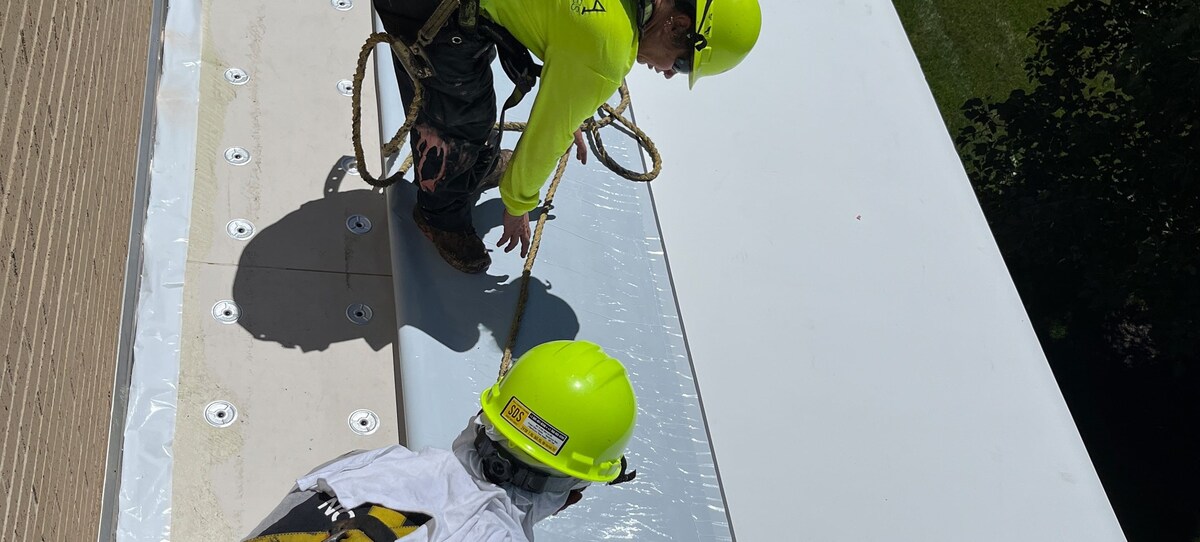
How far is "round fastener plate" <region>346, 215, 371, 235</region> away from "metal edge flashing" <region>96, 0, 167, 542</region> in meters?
0.61

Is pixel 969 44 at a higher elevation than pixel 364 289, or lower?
higher

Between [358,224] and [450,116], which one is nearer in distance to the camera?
[450,116]

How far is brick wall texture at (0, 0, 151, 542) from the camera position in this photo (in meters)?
1.69

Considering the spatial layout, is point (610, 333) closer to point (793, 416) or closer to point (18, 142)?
point (793, 416)

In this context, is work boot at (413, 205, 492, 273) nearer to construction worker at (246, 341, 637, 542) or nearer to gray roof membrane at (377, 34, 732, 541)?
gray roof membrane at (377, 34, 732, 541)

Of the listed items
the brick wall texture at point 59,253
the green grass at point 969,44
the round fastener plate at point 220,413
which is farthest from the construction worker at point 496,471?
the green grass at point 969,44

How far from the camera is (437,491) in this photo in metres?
2.09

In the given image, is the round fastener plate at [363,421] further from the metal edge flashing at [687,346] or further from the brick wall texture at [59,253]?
the metal edge flashing at [687,346]

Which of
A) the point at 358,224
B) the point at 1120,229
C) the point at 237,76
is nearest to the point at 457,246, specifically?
the point at 358,224

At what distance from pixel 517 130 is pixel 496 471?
5.97 ft

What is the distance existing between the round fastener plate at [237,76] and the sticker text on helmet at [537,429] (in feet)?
6.53

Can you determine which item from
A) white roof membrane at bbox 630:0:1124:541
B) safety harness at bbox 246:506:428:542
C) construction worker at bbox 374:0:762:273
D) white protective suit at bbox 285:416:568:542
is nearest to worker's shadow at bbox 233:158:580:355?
construction worker at bbox 374:0:762:273

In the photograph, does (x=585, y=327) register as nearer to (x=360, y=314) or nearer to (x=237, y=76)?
(x=360, y=314)

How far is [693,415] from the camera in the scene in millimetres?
3221
